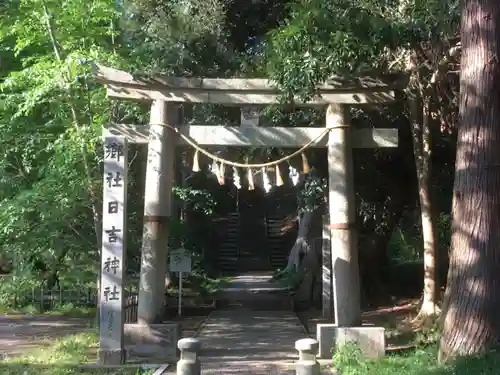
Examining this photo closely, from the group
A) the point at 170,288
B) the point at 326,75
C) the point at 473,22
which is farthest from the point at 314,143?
the point at 170,288

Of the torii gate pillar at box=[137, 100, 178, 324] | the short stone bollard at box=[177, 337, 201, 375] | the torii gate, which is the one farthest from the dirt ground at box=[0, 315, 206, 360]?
the short stone bollard at box=[177, 337, 201, 375]

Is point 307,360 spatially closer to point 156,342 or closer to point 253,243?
point 156,342

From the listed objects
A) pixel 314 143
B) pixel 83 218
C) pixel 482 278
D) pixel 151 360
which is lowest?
pixel 151 360

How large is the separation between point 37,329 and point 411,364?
10.5 metres

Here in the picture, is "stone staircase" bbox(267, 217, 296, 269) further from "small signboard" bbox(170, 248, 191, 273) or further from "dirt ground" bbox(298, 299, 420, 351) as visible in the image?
"small signboard" bbox(170, 248, 191, 273)

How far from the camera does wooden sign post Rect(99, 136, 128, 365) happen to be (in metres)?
10.1

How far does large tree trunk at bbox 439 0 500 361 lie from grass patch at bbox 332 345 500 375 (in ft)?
1.21

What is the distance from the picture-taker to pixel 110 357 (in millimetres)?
10008

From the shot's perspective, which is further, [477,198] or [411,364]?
[411,364]

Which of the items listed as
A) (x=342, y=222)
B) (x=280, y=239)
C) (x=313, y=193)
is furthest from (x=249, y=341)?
(x=280, y=239)

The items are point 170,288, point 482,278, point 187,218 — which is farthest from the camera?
point 187,218

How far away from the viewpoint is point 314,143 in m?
11.4

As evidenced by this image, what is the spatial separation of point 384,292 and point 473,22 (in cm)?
1314

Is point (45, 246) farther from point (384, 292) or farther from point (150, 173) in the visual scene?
point (384, 292)
